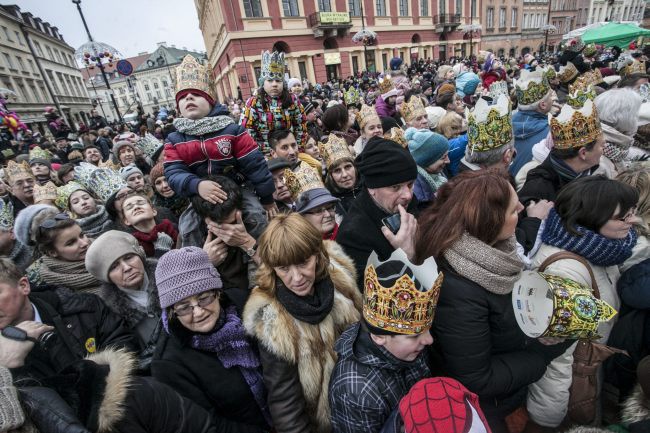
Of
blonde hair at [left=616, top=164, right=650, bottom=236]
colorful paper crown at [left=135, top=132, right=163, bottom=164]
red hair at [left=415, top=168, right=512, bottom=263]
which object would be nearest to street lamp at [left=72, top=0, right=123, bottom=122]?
colorful paper crown at [left=135, top=132, right=163, bottom=164]

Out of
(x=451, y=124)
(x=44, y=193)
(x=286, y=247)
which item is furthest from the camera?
(x=451, y=124)

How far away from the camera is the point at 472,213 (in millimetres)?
1441

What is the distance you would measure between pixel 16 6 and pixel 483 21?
58.7 m

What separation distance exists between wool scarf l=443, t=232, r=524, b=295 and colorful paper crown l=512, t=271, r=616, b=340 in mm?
51

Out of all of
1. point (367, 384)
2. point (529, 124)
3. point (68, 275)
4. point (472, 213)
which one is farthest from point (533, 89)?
point (68, 275)

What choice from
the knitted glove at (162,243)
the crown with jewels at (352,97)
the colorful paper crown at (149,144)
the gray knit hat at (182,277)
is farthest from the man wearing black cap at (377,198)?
the crown with jewels at (352,97)

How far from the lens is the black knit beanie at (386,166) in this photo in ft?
7.00

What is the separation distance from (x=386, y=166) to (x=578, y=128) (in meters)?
1.78

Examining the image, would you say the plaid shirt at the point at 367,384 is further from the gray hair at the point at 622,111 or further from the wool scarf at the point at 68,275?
the gray hair at the point at 622,111

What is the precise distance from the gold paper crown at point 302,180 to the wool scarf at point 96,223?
1955mm

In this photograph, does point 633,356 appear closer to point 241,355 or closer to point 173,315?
point 241,355

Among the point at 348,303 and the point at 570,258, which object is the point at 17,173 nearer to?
the point at 348,303

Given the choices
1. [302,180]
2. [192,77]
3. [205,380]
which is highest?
[192,77]

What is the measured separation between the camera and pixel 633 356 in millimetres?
1803
